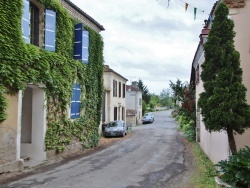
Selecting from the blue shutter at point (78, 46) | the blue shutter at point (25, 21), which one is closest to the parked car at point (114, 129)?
the blue shutter at point (78, 46)

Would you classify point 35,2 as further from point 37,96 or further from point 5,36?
point 37,96

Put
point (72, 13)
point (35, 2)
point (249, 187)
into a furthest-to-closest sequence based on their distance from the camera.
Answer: point (72, 13)
point (35, 2)
point (249, 187)

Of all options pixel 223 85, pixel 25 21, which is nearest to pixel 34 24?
pixel 25 21

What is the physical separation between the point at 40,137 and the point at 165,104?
429 ft

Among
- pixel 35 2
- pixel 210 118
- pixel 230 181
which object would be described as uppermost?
pixel 35 2

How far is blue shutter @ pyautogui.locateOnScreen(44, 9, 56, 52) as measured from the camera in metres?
13.4

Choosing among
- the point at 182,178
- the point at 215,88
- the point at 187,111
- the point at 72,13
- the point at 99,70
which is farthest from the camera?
the point at 187,111

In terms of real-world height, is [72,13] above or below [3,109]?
above

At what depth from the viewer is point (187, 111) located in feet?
77.1

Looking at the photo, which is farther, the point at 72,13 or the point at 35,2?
the point at 72,13

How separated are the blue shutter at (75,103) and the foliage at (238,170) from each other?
9.77 metres

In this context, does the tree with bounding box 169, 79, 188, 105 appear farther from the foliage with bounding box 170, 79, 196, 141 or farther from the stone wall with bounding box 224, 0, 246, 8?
the stone wall with bounding box 224, 0, 246, 8

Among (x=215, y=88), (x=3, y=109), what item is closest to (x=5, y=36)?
(x=3, y=109)

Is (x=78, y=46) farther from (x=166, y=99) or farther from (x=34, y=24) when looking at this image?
(x=166, y=99)
